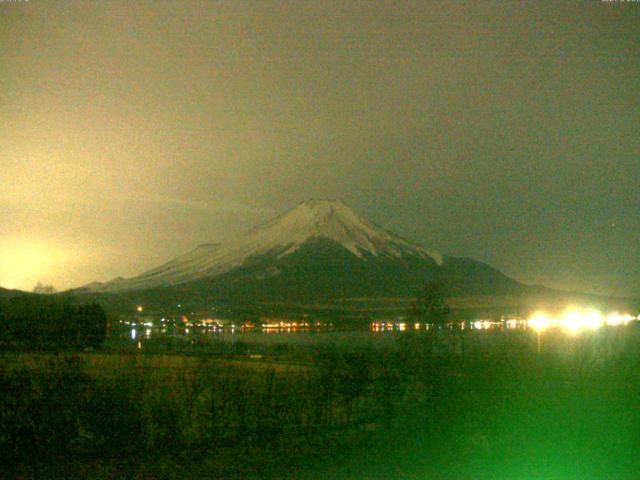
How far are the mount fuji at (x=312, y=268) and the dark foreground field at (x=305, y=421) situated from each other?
289ft

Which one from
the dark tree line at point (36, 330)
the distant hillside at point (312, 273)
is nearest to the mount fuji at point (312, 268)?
the distant hillside at point (312, 273)

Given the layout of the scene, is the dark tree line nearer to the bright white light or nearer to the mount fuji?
the bright white light

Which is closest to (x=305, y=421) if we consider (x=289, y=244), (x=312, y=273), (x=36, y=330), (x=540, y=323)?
(x=36, y=330)

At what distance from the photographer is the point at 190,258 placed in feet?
537

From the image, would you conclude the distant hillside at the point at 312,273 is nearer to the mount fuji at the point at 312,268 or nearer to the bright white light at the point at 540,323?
the mount fuji at the point at 312,268

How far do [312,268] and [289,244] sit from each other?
18739 mm

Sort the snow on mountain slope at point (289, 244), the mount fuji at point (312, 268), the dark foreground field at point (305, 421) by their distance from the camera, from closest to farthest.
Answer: the dark foreground field at point (305, 421) < the mount fuji at point (312, 268) < the snow on mountain slope at point (289, 244)

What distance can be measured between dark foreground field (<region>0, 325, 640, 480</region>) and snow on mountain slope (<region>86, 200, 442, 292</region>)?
113m

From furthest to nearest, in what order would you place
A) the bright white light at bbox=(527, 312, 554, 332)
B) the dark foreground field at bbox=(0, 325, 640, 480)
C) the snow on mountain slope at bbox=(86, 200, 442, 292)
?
the snow on mountain slope at bbox=(86, 200, 442, 292) < the bright white light at bbox=(527, 312, 554, 332) < the dark foreground field at bbox=(0, 325, 640, 480)

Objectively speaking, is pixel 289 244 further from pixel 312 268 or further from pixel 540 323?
pixel 540 323

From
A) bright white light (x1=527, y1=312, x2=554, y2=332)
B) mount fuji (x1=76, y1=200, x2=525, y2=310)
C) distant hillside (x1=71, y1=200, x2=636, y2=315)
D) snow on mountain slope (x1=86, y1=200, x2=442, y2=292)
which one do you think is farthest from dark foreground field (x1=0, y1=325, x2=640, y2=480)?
snow on mountain slope (x1=86, y1=200, x2=442, y2=292)

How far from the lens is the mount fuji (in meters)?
111

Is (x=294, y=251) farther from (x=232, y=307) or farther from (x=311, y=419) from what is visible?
(x=311, y=419)

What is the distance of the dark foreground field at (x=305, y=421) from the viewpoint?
33.9 ft
